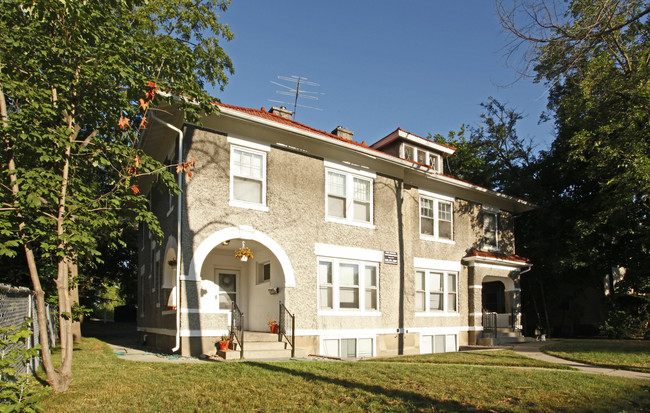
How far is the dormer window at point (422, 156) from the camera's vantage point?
19500 millimetres

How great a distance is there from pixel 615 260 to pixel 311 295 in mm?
14419

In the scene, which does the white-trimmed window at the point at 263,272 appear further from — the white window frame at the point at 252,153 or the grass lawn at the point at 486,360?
the grass lawn at the point at 486,360

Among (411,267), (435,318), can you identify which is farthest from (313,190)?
(435,318)

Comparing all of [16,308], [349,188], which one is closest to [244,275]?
[349,188]

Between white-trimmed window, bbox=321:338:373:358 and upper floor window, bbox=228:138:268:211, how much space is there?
4.35 meters

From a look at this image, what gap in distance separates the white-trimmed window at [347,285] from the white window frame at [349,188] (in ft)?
4.02

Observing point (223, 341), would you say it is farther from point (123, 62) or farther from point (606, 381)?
point (606, 381)

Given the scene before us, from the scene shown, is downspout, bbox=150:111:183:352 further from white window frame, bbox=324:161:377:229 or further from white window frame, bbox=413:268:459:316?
white window frame, bbox=413:268:459:316

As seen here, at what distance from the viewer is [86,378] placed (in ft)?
28.2

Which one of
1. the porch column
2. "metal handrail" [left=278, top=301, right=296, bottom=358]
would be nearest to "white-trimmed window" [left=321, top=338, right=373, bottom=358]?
"metal handrail" [left=278, top=301, right=296, bottom=358]

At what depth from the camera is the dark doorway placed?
24.9m

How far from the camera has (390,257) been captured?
16281 mm

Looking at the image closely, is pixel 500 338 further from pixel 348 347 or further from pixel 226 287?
pixel 226 287

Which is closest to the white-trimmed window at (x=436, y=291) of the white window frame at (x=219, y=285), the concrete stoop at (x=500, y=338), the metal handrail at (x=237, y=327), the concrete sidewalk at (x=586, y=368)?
the concrete stoop at (x=500, y=338)
